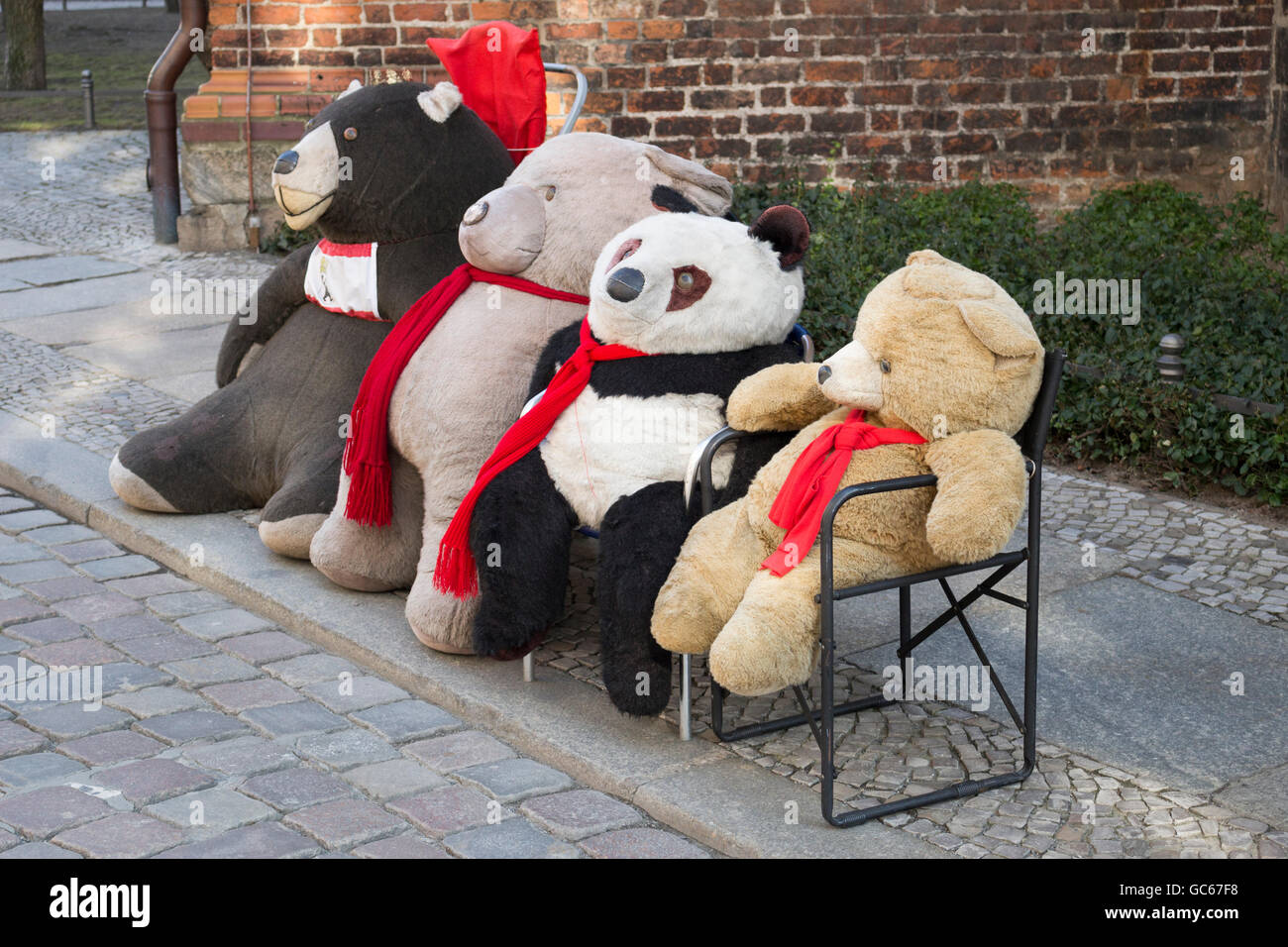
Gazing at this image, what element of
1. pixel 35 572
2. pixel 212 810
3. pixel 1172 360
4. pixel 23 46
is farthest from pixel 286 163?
pixel 23 46

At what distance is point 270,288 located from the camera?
535cm

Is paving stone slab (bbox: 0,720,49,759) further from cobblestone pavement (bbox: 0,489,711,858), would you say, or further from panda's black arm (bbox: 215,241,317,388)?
panda's black arm (bbox: 215,241,317,388)

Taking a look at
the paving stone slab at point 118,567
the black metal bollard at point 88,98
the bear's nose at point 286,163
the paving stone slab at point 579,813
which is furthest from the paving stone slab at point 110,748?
the black metal bollard at point 88,98

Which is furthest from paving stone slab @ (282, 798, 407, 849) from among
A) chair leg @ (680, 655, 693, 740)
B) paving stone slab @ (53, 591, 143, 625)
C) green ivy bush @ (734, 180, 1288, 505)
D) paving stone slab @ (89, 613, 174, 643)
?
green ivy bush @ (734, 180, 1288, 505)

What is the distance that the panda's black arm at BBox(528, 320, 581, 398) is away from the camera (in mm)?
4203

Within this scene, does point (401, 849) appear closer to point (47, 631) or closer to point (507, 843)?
point (507, 843)

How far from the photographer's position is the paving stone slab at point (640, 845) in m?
3.38

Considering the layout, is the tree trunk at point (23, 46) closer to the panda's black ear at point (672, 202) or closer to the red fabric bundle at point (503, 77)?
the red fabric bundle at point (503, 77)

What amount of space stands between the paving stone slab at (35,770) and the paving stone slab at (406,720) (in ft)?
2.40

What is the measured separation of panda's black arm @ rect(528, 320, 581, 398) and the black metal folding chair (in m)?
0.62

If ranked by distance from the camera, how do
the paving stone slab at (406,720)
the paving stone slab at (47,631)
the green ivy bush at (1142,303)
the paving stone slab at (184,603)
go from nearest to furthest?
the paving stone slab at (406,720) → the paving stone slab at (47,631) → the paving stone slab at (184,603) → the green ivy bush at (1142,303)

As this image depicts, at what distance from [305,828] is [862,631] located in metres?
1.80

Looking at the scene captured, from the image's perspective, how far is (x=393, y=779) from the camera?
3.72 meters
